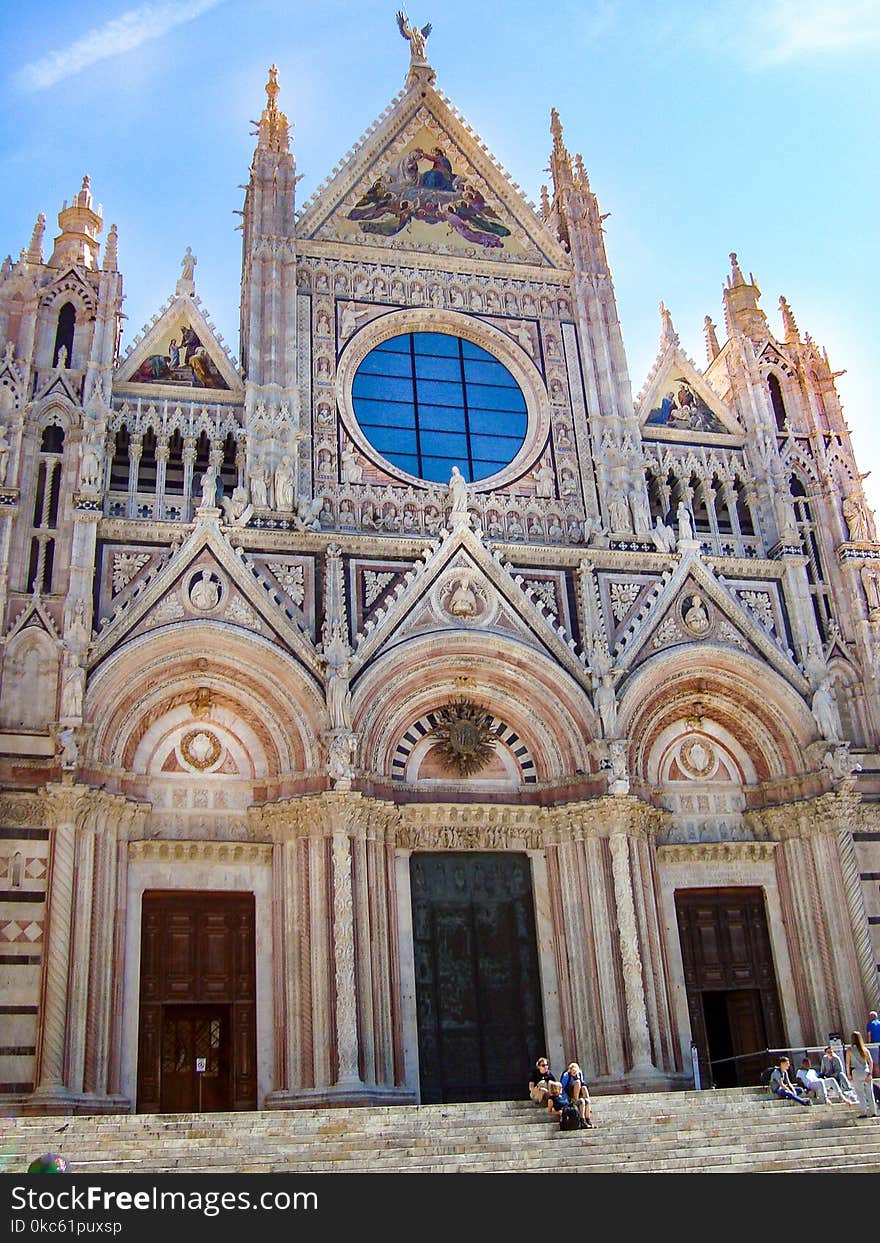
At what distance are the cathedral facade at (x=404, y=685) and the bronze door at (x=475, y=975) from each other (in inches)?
2.2

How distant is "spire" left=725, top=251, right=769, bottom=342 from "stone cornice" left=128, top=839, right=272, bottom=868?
49.7 ft

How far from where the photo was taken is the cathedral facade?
19406 millimetres

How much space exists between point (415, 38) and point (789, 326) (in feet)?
34.1

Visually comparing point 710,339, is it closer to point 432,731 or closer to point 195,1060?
point 432,731

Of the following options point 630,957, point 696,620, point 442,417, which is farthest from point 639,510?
point 630,957

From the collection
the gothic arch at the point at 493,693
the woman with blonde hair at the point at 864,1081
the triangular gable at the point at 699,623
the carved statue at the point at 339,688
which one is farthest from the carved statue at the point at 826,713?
the carved statue at the point at 339,688

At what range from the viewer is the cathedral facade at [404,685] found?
19.4 meters

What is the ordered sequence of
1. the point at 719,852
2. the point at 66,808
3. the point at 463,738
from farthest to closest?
the point at 719,852, the point at 463,738, the point at 66,808

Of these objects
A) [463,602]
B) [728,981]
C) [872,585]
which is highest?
[872,585]

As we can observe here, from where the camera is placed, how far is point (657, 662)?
73.9ft

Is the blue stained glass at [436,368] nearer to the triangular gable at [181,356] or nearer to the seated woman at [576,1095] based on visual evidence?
the triangular gable at [181,356]

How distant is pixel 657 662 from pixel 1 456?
11.6 metres

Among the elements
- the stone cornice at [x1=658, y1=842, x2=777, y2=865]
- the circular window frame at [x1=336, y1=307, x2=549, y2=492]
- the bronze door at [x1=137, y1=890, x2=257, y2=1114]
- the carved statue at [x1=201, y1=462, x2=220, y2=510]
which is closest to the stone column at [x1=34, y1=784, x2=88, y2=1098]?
the bronze door at [x1=137, y1=890, x2=257, y2=1114]

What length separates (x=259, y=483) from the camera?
22.7 m
